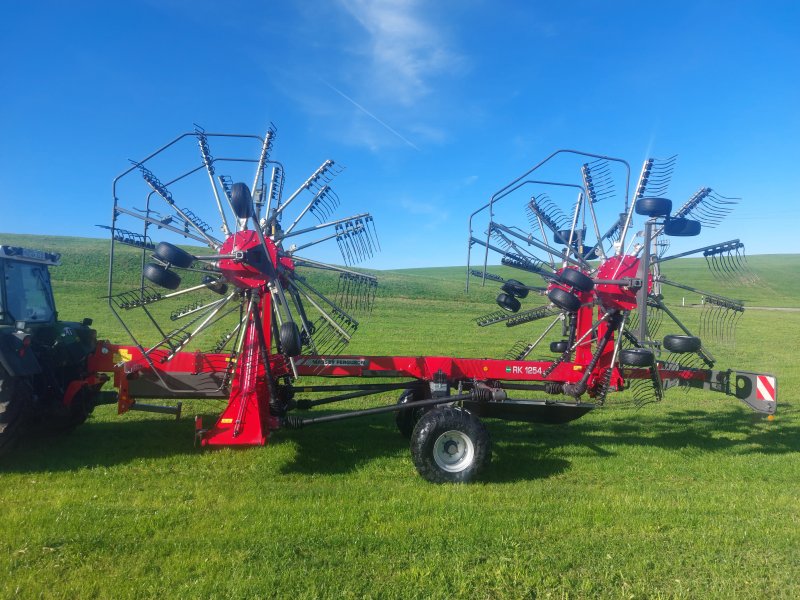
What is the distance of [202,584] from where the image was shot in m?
3.73

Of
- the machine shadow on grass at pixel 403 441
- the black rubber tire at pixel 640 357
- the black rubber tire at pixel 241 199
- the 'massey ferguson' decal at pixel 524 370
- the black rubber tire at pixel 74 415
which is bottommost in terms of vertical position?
the machine shadow on grass at pixel 403 441

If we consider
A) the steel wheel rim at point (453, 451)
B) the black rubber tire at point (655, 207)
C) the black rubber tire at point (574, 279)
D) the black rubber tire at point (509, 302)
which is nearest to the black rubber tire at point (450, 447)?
the steel wheel rim at point (453, 451)

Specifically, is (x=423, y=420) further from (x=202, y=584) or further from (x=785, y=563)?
(x=785, y=563)

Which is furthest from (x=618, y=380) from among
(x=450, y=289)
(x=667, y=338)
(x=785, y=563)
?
(x=450, y=289)

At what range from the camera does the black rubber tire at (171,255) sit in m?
5.26

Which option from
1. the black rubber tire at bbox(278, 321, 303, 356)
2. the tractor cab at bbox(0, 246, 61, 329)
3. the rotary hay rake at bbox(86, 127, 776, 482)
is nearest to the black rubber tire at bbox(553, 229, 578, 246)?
the rotary hay rake at bbox(86, 127, 776, 482)

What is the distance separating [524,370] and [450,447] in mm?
1535

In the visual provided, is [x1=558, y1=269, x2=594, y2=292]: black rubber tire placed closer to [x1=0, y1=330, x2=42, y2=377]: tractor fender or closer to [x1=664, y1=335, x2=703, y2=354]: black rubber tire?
[x1=664, y1=335, x2=703, y2=354]: black rubber tire

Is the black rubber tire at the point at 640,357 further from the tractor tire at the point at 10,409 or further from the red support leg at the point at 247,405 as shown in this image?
the tractor tire at the point at 10,409

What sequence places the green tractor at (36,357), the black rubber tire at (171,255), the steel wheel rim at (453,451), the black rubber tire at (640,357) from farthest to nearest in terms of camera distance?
the black rubber tire at (640,357) → the steel wheel rim at (453,451) → the green tractor at (36,357) → the black rubber tire at (171,255)

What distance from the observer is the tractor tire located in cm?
555

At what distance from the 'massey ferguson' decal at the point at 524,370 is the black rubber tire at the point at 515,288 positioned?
1158 millimetres

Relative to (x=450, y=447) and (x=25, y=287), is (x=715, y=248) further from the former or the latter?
(x=25, y=287)

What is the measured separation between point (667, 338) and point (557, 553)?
11.9 feet
